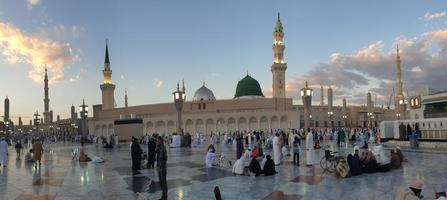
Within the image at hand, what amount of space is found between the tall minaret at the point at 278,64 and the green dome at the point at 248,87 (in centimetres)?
668

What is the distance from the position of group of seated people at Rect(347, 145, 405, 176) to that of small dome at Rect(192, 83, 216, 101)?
6345 cm

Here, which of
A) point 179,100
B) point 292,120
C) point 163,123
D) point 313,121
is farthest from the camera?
point 313,121

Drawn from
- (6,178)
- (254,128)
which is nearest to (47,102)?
(254,128)

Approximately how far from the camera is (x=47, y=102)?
294ft

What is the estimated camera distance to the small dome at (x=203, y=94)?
75.6 m

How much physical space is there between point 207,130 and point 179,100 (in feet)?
138

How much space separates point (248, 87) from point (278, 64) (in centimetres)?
944

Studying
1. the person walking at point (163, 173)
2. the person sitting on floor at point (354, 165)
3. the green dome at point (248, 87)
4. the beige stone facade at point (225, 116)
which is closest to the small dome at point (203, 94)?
the green dome at point (248, 87)

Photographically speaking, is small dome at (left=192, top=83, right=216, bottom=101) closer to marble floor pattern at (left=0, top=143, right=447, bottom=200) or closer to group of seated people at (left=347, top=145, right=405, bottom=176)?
marble floor pattern at (left=0, top=143, right=447, bottom=200)

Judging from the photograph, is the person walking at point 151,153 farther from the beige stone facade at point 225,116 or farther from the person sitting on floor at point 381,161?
the beige stone facade at point 225,116

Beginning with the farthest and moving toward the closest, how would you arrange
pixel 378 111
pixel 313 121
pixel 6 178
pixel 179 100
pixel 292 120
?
pixel 378 111, pixel 313 121, pixel 292 120, pixel 179 100, pixel 6 178

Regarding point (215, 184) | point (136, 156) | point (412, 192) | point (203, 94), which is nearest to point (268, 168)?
point (215, 184)

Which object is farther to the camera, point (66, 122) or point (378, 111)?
point (66, 122)

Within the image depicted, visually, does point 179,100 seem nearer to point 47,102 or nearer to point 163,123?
point 163,123
